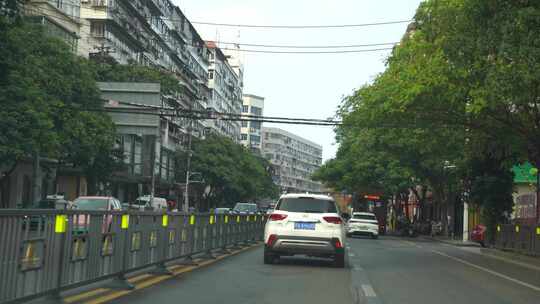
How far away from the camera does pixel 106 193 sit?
5700 centimetres

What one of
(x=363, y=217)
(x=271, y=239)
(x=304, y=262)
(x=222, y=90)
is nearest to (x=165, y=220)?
(x=271, y=239)

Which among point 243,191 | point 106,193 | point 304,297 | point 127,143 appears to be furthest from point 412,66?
point 243,191

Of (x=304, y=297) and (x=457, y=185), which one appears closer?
(x=304, y=297)

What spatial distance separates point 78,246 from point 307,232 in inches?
305

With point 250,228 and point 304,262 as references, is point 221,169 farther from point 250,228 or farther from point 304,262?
point 304,262

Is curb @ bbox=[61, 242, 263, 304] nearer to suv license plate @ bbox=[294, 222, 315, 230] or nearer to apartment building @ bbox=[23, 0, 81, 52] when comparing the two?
suv license plate @ bbox=[294, 222, 315, 230]

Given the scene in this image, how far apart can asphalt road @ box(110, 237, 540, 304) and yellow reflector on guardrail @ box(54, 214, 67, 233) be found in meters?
1.45

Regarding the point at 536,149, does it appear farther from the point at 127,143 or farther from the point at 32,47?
the point at 127,143

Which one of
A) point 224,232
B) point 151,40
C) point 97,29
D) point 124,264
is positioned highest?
point 151,40

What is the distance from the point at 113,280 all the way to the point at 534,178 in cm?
2946

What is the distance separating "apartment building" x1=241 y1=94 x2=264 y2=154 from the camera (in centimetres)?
16225

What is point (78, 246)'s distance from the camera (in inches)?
397

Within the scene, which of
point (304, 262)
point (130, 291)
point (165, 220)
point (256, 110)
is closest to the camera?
point (130, 291)

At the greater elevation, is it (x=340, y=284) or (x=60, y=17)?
(x=60, y=17)
